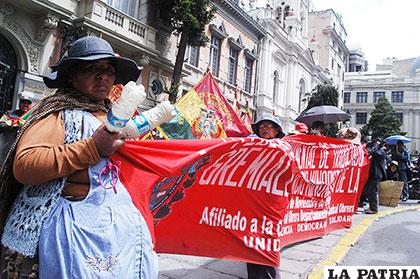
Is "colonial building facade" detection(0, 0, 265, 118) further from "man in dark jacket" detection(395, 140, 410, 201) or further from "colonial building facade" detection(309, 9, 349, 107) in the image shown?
"colonial building facade" detection(309, 9, 349, 107)

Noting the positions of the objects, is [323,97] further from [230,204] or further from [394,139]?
[230,204]

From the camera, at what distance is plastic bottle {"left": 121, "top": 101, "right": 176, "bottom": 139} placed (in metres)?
1.57

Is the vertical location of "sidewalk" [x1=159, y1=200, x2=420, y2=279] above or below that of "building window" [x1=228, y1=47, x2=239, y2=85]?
below

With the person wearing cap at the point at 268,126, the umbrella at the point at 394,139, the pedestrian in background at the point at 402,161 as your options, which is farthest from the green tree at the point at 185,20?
the person wearing cap at the point at 268,126

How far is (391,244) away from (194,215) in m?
3.62

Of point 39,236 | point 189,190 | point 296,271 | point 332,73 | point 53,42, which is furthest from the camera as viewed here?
point 332,73

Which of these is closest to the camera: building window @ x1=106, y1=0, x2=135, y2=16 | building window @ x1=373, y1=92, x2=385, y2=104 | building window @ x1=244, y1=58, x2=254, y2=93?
building window @ x1=106, y1=0, x2=135, y2=16

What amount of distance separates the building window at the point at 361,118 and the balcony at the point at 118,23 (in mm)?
57095

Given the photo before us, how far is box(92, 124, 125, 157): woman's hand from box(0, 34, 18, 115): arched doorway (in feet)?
36.5

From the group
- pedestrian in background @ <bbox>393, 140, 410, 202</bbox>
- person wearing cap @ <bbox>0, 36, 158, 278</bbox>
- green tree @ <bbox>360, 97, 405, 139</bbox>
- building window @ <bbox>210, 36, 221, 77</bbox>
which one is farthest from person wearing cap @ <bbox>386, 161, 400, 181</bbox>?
green tree @ <bbox>360, 97, 405, 139</bbox>

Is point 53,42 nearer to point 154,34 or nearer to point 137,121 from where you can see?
point 154,34

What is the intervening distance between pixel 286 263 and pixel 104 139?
3.01 metres

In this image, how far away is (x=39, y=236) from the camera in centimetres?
152

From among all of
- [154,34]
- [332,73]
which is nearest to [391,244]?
[154,34]
